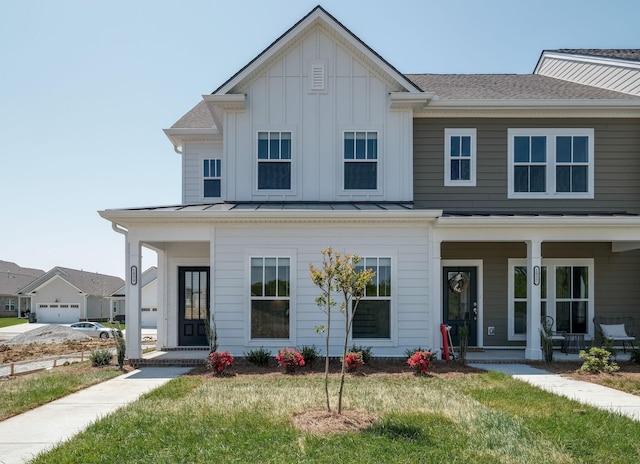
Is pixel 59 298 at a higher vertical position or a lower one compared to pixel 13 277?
lower

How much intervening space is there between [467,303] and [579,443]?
7749mm

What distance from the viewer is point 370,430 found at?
5.90m

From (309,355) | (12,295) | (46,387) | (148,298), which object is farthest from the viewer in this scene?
(12,295)

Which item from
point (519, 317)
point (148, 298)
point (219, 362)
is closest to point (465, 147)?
point (519, 317)

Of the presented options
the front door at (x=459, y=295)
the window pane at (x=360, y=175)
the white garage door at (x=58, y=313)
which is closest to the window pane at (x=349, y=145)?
the window pane at (x=360, y=175)

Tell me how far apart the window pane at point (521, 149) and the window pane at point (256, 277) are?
739 centimetres

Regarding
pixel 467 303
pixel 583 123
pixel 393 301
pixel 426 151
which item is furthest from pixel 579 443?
pixel 583 123

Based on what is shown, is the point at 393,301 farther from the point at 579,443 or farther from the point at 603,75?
the point at 603,75

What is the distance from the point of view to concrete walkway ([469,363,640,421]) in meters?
7.31

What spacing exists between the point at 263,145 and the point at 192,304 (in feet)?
16.1

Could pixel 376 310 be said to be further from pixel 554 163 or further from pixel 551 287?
pixel 554 163

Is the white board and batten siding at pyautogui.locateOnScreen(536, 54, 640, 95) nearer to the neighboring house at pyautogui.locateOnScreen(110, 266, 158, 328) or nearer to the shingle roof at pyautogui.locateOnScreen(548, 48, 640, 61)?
the shingle roof at pyautogui.locateOnScreen(548, 48, 640, 61)

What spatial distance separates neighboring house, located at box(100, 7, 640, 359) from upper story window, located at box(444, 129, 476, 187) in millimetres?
38

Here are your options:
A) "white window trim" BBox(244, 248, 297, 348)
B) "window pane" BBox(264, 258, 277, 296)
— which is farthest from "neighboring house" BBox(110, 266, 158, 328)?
"window pane" BBox(264, 258, 277, 296)
